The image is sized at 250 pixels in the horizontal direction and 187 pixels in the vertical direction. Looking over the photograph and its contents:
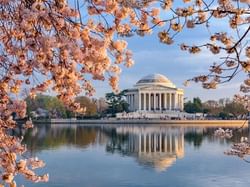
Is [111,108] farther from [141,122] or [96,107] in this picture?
[141,122]

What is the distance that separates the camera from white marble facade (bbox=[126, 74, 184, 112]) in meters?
77.6

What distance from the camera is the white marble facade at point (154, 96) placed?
77.6m

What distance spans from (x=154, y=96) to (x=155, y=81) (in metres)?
2.56

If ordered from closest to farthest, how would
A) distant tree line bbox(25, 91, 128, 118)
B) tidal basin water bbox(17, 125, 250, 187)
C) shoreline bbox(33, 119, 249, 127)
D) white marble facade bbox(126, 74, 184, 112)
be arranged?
tidal basin water bbox(17, 125, 250, 187) < shoreline bbox(33, 119, 249, 127) < distant tree line bbox(25, 91, 128, 118) < white marble facade bbox(126, 74, 184, 112)

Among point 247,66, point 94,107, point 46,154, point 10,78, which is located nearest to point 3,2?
point 10,78

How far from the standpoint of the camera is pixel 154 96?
260ft

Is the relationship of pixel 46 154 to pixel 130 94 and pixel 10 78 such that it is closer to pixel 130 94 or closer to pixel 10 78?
pixel 10 78

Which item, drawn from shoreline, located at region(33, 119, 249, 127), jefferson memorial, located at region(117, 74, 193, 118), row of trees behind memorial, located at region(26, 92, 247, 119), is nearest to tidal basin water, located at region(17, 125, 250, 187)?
shoreline, located at region(33, 119, 249, 127)

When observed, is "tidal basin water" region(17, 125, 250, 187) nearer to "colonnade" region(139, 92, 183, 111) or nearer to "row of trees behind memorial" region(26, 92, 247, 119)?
"row of trees behind memorial" region(26, 92, 247, 119)

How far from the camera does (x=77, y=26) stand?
2.82 metres

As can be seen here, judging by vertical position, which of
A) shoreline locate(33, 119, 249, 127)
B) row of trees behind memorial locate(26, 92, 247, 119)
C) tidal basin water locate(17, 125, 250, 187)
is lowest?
tidal basin water locate(17, 125, 250, 187)

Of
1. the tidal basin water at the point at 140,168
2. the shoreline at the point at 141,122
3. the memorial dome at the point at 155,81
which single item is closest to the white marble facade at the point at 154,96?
the memorial dome at the point at 155,81

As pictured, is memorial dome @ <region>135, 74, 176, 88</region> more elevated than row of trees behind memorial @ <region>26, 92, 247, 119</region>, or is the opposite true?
memorial dome @ <region>135, 74, 176, 88</region>

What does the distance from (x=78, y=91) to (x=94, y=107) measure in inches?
2569
